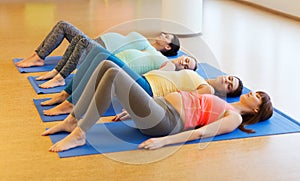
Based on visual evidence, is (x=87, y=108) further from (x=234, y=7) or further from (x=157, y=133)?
(x=234, y=7)

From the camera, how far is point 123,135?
375 centimetres

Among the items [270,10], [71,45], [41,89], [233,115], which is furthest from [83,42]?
[270,10]

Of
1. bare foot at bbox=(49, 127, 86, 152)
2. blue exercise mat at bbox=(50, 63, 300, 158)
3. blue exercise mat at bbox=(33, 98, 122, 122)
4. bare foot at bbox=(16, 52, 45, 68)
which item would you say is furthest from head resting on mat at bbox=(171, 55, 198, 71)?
bare foot at bbox=(16, 52, 45, 68)

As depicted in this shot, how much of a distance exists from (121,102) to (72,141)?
0.39 meters

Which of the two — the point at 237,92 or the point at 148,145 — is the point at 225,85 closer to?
the point at 237,92

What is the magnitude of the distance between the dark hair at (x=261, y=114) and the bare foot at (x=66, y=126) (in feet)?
3.77

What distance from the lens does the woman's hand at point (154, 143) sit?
3551mm

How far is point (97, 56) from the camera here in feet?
12.8

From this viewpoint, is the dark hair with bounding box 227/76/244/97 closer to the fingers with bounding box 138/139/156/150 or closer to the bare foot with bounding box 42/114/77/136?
the fingers with bounding box 138/139/156/150

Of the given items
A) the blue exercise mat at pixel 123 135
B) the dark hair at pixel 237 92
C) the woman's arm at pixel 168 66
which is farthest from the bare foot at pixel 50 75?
the dark hair at pixel 237 92

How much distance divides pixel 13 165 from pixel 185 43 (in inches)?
138

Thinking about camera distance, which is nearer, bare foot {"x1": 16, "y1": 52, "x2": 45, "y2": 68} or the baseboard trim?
bare foot {"x1": 16, "y1": 52, "x2": 45, "y2": 68}

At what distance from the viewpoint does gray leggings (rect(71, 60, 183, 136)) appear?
11.3ft

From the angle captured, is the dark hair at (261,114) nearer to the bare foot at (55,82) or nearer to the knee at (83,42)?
the knee at (83,42)
